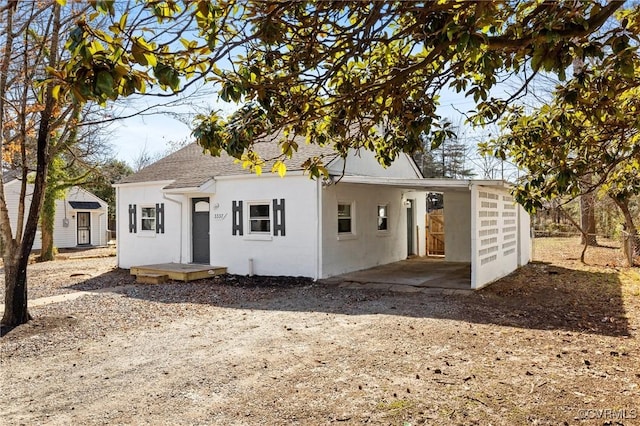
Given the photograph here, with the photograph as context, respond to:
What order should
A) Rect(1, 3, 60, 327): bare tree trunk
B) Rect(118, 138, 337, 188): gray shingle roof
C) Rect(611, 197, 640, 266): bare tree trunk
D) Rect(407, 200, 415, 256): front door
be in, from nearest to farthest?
Rect(1, 3, 60, 327): bare tree trunk
Rect(118, 138, 337, 188): gray shingle roof
Rect(611, 197, 640, 266): bare tree trunk
Rect(407, 200, 415, 256): front door

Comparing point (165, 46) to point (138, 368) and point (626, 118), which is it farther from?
point (626, 118)

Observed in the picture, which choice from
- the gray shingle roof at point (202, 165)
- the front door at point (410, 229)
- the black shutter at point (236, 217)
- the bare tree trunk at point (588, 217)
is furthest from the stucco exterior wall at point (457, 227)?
the bare tree trunk at point (588, 217)

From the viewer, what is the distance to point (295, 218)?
1276 centimetres

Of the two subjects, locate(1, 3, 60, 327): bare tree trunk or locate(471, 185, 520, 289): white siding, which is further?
locate(471, 185, 520, 289): white siding

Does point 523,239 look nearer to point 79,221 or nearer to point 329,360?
point 329,360

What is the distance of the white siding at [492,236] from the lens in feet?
34.9

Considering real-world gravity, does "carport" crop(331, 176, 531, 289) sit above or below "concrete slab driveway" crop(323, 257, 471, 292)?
above

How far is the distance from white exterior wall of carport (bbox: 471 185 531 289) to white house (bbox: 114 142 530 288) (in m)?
0.03

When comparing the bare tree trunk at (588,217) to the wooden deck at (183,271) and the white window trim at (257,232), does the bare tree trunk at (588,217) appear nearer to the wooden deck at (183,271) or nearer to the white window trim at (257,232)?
the white window trim at (257,232)

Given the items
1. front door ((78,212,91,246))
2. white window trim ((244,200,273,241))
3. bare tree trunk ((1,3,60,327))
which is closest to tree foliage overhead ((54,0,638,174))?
bare tree trunk ((1,3,60,327))

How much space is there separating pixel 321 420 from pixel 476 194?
7879 mm

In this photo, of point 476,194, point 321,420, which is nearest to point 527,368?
point 321,420

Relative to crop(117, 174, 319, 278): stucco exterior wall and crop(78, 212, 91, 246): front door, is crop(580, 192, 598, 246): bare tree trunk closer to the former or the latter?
crop(117, 174, 319, 278): stucco exterior wall

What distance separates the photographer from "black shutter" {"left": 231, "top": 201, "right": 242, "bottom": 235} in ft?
44.9
